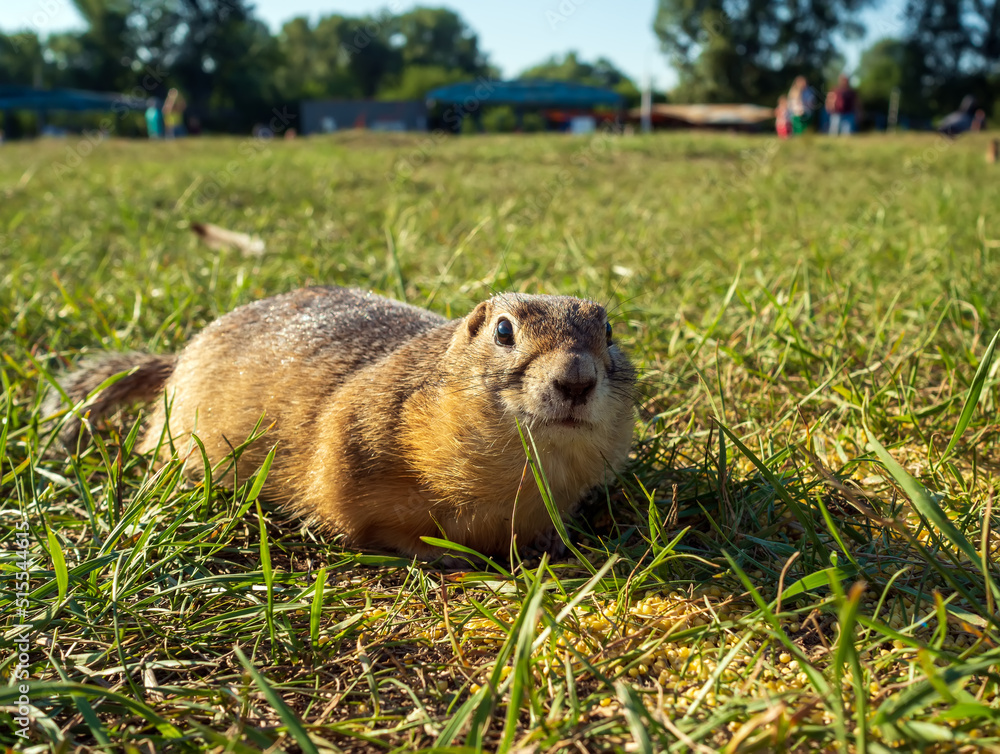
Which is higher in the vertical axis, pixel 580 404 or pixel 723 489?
pixel 580 404

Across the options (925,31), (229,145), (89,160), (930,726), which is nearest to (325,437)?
(930,726)

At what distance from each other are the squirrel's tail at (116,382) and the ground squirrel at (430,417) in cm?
44

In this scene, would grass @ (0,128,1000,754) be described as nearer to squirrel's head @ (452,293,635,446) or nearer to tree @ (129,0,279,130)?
squirrel's head @ (452,293,635,446)

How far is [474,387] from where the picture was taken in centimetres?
227

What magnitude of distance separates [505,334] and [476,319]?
200 millimetres

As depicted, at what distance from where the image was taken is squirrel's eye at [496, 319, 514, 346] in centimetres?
233

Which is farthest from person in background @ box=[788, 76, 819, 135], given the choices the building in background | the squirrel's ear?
the building in background

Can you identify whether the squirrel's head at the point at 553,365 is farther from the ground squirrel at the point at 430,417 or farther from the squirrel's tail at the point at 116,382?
the squirrel's tail at the point at 116,382

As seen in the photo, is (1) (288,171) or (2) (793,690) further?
(1) (288,171)

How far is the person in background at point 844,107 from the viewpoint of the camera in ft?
65.3

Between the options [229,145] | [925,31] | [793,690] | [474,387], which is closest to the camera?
[793,690]

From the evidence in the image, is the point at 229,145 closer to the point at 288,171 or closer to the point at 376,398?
the point at 288,171

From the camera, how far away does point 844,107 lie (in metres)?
20.2

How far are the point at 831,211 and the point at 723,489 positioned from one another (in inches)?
234
